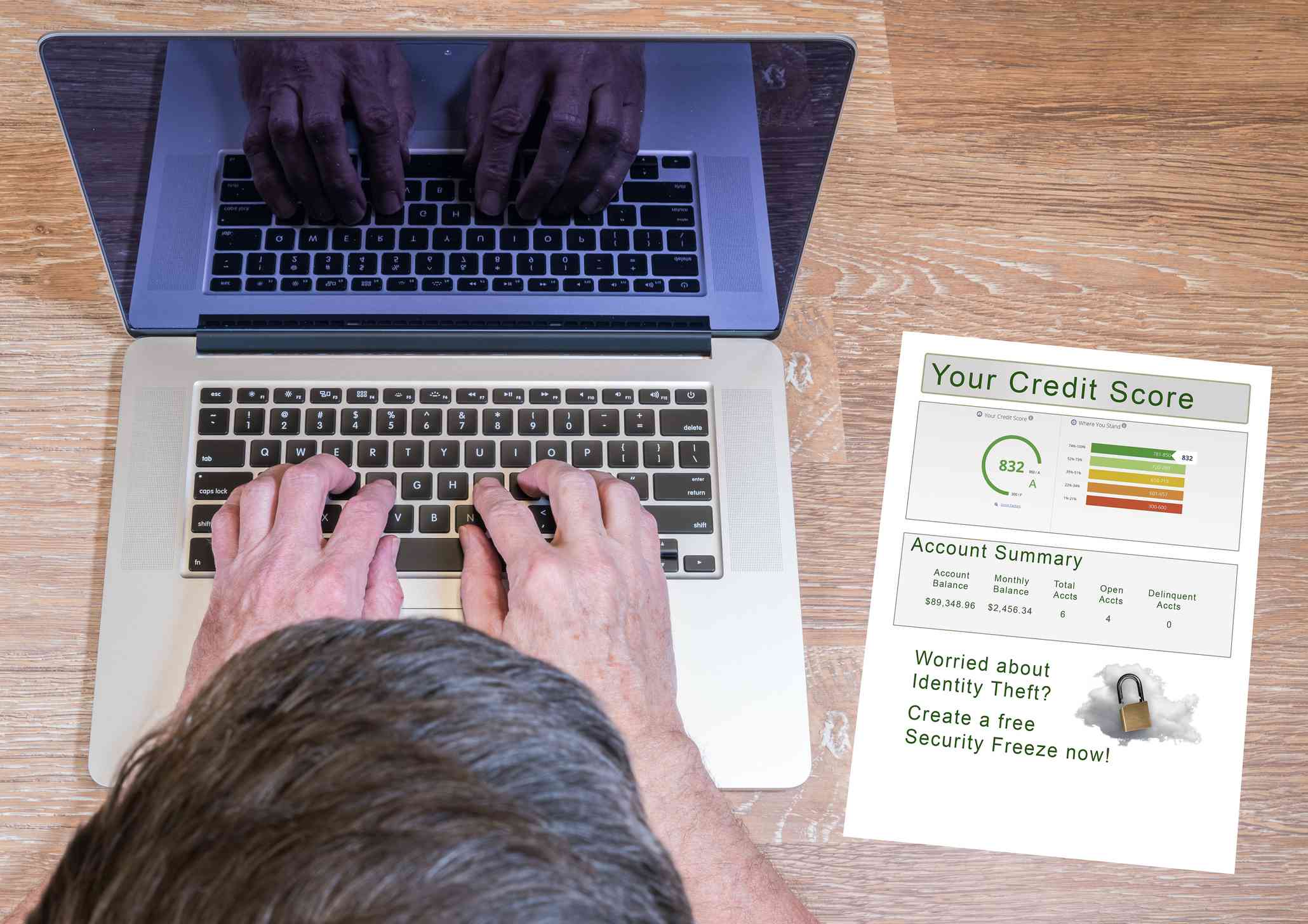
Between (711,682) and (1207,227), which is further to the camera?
(1207,227)

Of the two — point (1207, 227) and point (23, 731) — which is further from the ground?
point (1207, 227)

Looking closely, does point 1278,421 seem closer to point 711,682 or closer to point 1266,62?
point 1266,62

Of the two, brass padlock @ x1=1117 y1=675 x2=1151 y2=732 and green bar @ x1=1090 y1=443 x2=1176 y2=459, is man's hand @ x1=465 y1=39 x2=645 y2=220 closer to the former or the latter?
green bar @ x1=1090 y1=443 x2=1176 y2=459

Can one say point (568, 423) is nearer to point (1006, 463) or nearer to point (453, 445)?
point (453, 445)

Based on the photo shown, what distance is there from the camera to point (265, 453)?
0.72 metres

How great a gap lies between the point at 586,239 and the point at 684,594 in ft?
0.88

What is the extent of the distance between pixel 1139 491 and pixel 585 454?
0.43 metres

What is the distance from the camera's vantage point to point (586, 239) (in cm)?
73

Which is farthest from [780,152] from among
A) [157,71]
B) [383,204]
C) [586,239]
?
[157,71]

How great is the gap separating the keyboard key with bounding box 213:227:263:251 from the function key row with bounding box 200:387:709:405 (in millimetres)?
102

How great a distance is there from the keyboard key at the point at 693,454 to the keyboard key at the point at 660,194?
18cm

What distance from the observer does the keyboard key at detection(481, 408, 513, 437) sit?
0.73m

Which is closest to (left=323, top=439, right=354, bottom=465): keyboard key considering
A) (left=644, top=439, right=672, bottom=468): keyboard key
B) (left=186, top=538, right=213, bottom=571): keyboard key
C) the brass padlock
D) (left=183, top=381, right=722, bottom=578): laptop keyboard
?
(left=183, top=381, right=722, bottom=578): laptop keyboard

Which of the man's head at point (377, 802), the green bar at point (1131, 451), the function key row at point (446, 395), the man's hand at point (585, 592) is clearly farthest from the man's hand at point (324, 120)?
the green bar at point (1131, 451)
